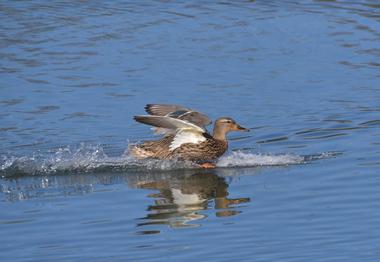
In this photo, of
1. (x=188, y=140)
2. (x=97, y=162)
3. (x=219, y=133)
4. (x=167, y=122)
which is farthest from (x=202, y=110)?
(x=97, y=162)

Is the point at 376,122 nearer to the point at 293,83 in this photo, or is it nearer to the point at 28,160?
the point at 293,83

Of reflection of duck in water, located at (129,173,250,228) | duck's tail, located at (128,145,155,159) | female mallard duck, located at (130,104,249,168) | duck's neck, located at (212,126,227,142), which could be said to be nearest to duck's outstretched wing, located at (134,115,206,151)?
female mallard duck, located at (130,104,249,168)

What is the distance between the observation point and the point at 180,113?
39.8 ft

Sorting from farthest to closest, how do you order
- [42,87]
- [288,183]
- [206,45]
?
[206,45] < [42,87] < [288,183]

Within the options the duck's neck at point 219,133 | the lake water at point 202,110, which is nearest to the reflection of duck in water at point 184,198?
the lake water at point 202,110

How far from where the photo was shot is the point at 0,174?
11367 millimetres

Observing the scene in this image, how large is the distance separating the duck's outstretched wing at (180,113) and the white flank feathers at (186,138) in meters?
0.14

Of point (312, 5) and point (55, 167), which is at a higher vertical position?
point (312, 5)

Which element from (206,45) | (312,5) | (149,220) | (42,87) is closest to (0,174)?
(149,220)

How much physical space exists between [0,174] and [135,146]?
60.8 inches

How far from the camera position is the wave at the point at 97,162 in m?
11.5

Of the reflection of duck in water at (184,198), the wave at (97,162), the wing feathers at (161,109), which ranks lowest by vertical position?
the reflection of duck in water at (184,198)

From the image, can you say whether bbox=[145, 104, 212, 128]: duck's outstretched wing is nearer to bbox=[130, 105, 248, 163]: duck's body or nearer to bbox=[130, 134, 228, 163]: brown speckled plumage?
bbox=[130, 105, 248, 163]: duck's body

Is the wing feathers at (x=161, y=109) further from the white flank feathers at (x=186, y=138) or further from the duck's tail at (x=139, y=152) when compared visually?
the duck's tail at (x=139, y=152)
